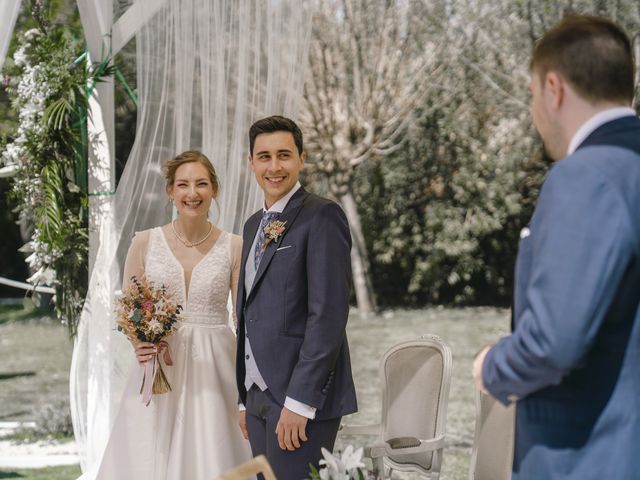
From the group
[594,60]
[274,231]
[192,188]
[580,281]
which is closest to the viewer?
[580,281]

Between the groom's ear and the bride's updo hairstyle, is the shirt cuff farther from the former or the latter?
the groom's ear

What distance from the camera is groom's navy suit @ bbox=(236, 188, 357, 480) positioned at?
7.79 ft

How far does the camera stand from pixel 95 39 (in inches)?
157

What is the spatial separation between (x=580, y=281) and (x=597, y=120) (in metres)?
0.32

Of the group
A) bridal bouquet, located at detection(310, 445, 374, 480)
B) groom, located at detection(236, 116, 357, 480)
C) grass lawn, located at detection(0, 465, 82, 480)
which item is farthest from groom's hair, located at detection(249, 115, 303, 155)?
grass lawn, located at detection(0, 465, 82, 480)

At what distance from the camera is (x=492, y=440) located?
2.96 meters

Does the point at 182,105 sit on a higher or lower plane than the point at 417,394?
higher

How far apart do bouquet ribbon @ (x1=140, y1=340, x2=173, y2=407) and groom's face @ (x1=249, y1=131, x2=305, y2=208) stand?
2.65ft

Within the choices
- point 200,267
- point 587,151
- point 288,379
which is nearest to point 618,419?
point 587,151

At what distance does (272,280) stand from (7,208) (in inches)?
407

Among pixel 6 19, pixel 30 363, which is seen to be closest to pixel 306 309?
pixel 6 19

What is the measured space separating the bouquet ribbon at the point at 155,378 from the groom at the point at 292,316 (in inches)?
21.4

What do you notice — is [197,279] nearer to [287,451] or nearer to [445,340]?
[287,451]

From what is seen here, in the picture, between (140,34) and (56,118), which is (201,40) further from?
(56,118)
